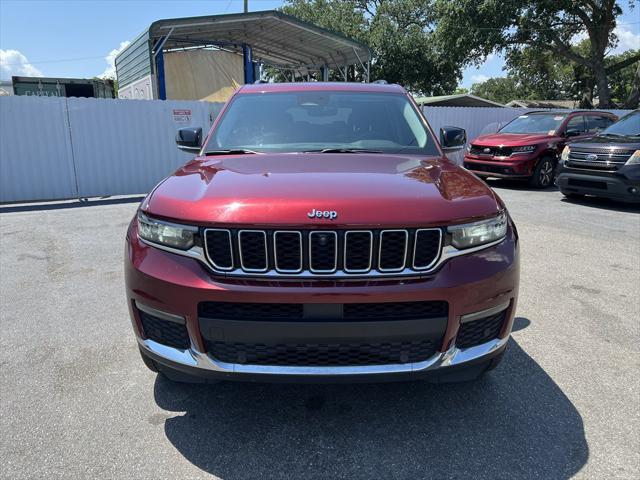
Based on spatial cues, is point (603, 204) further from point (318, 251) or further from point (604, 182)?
point (318, 251)

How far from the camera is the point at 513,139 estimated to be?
10938 millimetres

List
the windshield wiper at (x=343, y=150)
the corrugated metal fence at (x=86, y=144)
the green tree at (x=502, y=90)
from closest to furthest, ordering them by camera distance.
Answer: the windshield wiper at (x=343, y=150)
the corrugated metal fence at (x=86, y=144)
the green tree at (x=502, y=90)

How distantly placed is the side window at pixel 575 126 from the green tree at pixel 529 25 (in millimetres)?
12996

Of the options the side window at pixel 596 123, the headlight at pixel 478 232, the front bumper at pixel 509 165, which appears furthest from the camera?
the side window at pixel 596 123

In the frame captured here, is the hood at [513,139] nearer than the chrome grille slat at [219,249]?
No

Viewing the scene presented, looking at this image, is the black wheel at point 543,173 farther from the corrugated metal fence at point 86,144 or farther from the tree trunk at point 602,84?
the tree trunk at point 602,84

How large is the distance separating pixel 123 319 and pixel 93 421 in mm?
1399

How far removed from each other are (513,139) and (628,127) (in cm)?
246

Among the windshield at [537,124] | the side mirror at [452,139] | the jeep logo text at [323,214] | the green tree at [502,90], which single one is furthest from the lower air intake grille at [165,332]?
the green tree at [502,90]

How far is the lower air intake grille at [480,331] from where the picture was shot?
2152 millimetres

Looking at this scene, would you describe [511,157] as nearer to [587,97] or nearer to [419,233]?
[419,233]

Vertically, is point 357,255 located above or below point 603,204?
above

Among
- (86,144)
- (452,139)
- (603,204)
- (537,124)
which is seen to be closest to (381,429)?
(452,139)

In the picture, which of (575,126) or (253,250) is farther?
(575,126)
